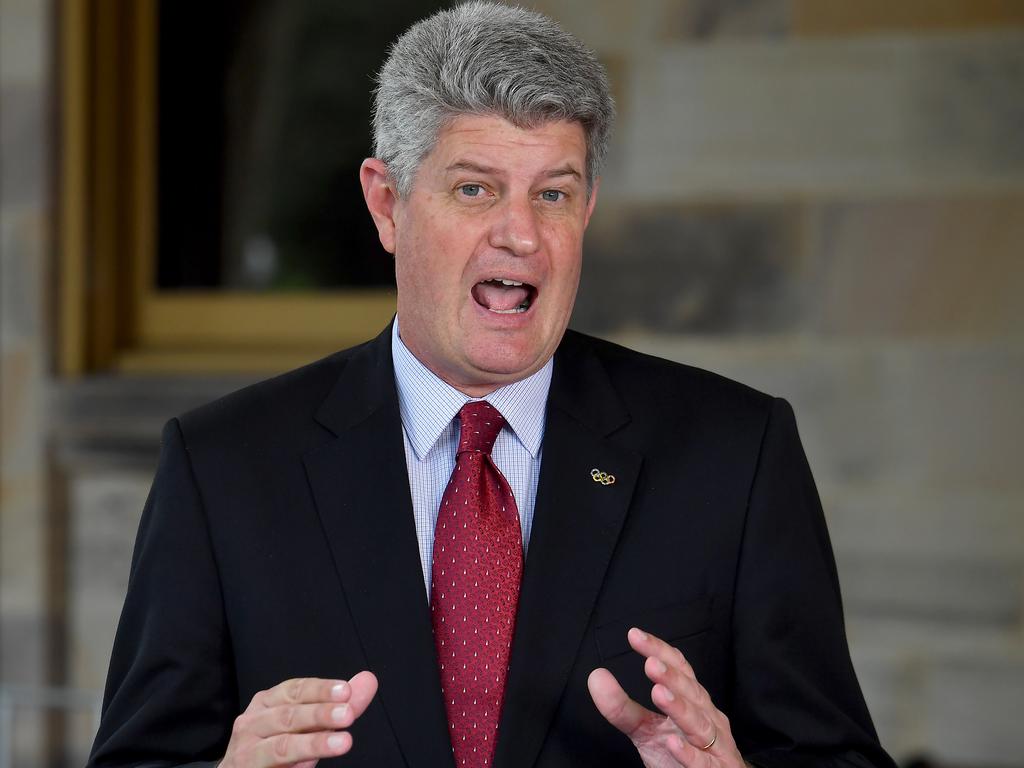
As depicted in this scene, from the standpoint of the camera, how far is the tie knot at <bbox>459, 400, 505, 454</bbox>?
5.99ft

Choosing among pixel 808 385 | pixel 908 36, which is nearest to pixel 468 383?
pixel 808 385

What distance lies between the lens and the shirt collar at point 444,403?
73.4 inches

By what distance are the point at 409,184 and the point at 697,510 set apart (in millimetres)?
551

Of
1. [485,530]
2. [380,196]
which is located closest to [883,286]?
[380,196]

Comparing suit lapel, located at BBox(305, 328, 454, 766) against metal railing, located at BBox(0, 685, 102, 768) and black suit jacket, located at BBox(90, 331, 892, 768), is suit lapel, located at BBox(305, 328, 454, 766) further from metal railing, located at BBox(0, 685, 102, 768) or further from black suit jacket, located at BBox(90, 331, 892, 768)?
metal railing, located at BBox(0, 685, 102, 768)

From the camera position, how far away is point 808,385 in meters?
3.50

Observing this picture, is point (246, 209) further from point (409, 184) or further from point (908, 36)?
point (409, 184)

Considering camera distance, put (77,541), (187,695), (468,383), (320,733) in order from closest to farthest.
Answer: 1. (320,733)
2. (187,695)
3. (468,383)
4. (77,541)

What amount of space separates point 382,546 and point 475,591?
0.13 meters

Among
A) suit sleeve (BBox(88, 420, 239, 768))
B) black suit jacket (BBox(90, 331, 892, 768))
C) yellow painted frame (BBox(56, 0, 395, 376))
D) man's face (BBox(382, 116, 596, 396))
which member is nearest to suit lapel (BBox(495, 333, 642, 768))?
black suit jacket (BBox(90, 331, 892, 768))

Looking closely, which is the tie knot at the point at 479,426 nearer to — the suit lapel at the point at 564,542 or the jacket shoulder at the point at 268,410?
the suit lapel at the point at 564,542

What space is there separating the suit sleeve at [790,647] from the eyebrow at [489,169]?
440 millimetres

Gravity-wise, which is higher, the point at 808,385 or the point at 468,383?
the point at 468,383

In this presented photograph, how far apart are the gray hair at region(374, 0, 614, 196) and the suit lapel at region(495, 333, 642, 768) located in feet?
0.99
